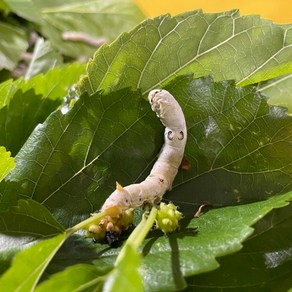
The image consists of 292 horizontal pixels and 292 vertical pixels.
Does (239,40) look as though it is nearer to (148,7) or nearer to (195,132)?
(195,132)

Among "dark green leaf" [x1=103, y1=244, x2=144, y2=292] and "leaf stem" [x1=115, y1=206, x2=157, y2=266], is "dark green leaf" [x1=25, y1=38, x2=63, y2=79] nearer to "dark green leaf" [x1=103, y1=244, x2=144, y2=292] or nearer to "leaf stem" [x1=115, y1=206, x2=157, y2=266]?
"leaf stem" [x1=115, y1=206, x2=157, y2=266]

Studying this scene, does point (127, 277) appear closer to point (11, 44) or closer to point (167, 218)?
point (167, 218)

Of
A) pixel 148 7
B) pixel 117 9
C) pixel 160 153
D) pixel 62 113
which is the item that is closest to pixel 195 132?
pixel 160 153

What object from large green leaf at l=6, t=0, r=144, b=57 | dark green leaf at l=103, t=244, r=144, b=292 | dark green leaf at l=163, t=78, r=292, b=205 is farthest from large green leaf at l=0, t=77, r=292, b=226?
large green leaf at l=6, t=0, r=144, b=57

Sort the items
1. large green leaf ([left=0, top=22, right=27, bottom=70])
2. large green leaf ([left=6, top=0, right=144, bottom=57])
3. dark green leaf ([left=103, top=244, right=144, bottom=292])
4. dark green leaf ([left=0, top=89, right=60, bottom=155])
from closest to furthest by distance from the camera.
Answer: dark green leaf ([left=103, top=244, right=144, bottom=292]) → dark green leaf ([left=0, top=89, right=60, bottom=155]) → large green leaf ([left=0, top=22, right=27, bottom=70]) → large green leaf ([left=6, top=0, right=144, bottom=57])

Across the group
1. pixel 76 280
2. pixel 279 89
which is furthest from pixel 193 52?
pixel 76 280

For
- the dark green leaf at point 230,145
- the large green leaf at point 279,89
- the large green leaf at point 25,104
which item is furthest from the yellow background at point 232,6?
the dark green leaf at point 230,145
